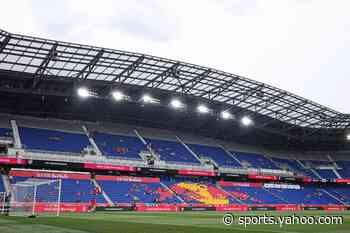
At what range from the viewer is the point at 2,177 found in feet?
159

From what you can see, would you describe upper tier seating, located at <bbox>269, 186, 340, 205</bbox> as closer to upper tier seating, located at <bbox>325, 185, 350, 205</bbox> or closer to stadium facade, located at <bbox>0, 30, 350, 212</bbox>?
stadium facade, located at <bbox>0, 30, 350, 212</bbox>

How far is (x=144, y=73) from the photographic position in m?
51.3

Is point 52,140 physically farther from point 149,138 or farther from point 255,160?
point 255,160

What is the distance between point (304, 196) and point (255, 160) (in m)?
10.6

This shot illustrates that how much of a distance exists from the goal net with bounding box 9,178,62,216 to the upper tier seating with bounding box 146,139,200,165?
2241 centimetres

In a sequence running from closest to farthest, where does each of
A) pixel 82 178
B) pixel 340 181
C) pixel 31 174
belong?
1. pixel 31 174
2. pixel 82 178
3. pixel 340 181

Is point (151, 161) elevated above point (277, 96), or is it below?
below

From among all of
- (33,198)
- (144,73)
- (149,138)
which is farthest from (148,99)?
(33,198)

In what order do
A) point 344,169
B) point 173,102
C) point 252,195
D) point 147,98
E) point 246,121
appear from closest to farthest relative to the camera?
point 147,98
point 173,102
point 252,195
point 246,121
point 344,169

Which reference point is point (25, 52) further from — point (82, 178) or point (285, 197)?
point (285, 197)

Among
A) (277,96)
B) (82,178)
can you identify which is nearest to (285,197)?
(277,96)

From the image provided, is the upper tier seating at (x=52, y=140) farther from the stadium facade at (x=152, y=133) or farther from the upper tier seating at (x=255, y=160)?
the upper tier seating at (x=255, y=160)

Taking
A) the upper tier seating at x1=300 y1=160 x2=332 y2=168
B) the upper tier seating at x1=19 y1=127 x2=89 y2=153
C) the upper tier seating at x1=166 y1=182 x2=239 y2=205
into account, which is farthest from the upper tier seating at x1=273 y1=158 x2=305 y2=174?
the upper tier seating at x1=19 y1=127 x2=89 y2=153

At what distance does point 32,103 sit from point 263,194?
39.4 m
